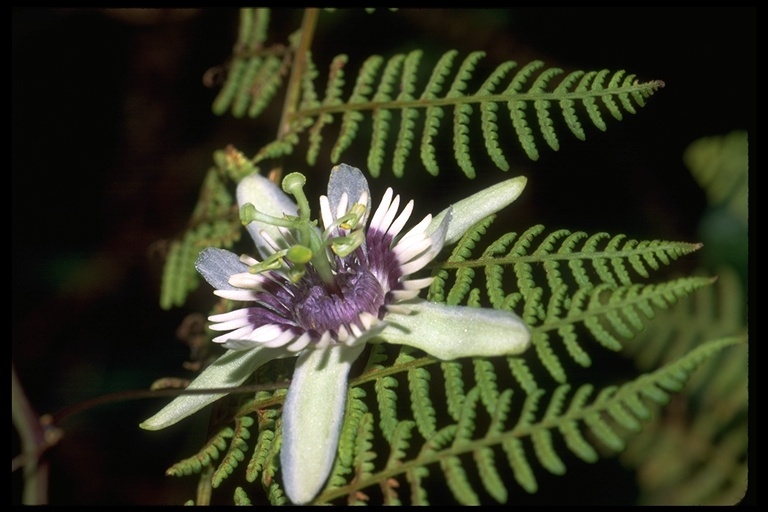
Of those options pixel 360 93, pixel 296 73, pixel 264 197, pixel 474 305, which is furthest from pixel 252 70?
pixel 474 305

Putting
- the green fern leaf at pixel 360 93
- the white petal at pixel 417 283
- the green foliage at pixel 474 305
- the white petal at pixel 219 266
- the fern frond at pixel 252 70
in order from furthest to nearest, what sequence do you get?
the fern frond at pixel 252 70
the green fern leaf at pixel 360 93
the white petal at pixel 219 266
the white petal at pixel 417 283
the green foliage at pixel 474 305

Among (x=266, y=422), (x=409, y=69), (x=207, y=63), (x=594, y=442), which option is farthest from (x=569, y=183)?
(x=207, y=63)

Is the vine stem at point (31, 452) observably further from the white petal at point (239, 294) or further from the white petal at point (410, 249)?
the white petal at point (410, 249)

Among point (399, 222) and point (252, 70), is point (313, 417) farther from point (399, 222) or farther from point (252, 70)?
point (252, 70)

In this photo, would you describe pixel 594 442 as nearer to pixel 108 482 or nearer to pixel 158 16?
pixel 108 482

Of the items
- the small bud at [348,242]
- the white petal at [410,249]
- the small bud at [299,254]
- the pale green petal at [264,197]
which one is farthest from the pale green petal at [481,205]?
the pale green petal at [264,197]
